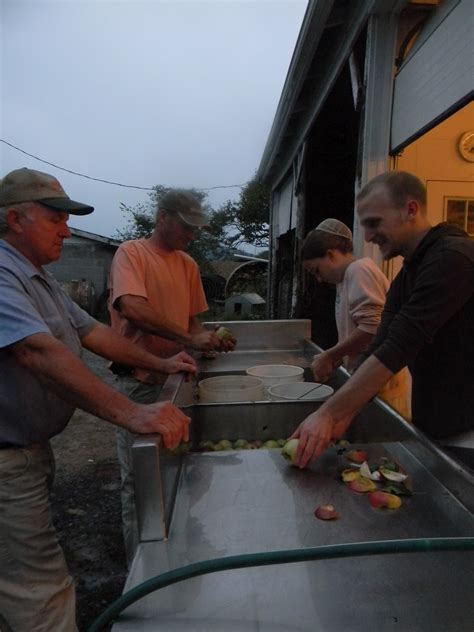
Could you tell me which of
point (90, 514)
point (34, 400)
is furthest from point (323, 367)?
point (90, 514)

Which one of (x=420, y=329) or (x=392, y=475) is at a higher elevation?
(x=420, y=329)

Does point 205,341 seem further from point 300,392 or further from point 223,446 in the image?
point 223,446

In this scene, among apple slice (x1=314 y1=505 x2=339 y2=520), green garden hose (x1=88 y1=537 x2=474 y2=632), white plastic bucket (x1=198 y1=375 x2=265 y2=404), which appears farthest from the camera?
white plastic bucket (x1=198 y1=375 x2=265 y2=404)

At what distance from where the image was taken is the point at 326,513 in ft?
4.54

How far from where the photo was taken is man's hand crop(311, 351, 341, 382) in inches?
111

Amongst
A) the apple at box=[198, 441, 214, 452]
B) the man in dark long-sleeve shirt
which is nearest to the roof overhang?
the man in dark long-sleeve shirt

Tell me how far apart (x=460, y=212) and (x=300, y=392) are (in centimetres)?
309

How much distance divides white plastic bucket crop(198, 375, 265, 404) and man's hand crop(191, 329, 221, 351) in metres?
0.53

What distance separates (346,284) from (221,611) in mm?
2347

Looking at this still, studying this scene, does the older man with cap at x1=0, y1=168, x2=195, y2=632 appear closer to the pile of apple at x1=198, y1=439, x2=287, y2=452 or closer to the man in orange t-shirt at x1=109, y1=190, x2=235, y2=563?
the pile of apple at x1=198, y1=439, x2=287, y2=452

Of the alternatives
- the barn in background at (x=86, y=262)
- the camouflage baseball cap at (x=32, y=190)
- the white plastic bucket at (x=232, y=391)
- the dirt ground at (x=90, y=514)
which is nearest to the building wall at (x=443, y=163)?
the white plastic bucket at (x=232, y=391)

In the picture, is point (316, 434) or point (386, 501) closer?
point (386, 501)

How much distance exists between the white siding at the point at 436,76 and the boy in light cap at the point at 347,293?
926 mm

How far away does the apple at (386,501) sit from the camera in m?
1.43
